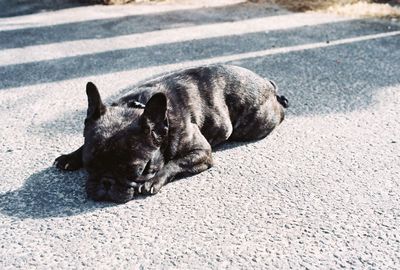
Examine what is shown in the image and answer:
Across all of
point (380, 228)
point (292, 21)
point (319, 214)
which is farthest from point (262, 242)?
point (292, 21)

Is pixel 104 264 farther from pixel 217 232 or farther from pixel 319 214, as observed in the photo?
pixel 319 214

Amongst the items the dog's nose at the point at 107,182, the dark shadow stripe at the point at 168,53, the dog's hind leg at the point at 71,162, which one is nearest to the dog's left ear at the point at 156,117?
the dog's nose at the point at 107,182

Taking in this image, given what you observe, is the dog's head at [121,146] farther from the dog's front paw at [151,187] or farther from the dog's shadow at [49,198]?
the dog's shadow at [49,198]

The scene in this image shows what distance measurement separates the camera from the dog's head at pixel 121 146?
3672mm

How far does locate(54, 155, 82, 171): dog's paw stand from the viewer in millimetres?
4363

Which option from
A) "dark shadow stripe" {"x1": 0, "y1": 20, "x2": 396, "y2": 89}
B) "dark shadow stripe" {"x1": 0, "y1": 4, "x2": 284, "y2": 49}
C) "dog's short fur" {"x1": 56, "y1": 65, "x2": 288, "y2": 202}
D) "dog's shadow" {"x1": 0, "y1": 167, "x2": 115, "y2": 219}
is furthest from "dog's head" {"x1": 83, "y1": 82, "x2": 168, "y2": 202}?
"dark shadow stripe" {"x1": 0, "y1": 4, "x2": 284, "y2": 49}

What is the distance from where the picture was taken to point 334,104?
5926mm

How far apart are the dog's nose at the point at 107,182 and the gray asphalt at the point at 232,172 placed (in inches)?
6.2

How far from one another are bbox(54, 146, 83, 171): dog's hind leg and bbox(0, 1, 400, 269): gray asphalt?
99 millimetres

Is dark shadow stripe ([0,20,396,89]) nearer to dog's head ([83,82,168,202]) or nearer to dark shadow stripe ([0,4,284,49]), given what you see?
dark shadow stripe ([0,4,284,49])

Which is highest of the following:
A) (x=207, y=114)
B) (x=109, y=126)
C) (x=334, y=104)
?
(x=109, y=126)

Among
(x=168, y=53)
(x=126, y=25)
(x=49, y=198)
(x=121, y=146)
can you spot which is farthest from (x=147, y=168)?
(x=126, y=25)

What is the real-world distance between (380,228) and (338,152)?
1.25 m

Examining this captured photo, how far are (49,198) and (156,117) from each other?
3.38ft
